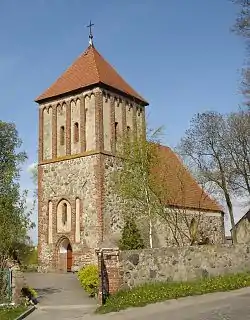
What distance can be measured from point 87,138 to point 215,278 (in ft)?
41.6

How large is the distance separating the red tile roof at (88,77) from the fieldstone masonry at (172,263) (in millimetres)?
13251

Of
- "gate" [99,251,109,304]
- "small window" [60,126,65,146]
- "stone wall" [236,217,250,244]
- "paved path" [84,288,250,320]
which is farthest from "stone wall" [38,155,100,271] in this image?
"stone wall" [236,217,250,244]

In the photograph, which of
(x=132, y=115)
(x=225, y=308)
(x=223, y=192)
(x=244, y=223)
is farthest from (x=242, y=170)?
(x=225, y=308)

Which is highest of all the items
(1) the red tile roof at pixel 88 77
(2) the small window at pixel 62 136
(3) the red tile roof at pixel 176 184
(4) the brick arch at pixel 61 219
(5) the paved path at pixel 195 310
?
(1) the red tile roof at pixel 88 77

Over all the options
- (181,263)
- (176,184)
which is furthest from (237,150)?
(181,263)

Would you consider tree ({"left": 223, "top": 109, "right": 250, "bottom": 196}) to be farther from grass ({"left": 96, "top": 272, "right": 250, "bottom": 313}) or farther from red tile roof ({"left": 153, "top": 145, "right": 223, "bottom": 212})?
grass ({"left": 96, "top": 272, "right": 250, "bottom": 313})

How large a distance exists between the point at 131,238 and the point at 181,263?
23.8 ft

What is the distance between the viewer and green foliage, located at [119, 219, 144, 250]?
24853mm

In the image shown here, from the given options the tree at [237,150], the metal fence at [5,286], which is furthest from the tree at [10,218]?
the tree at [237,150]

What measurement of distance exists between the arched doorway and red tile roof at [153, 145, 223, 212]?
6.74 meters

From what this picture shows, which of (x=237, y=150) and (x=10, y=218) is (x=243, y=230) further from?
(x=10, y=218)

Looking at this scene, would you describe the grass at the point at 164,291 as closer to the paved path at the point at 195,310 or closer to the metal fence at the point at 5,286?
the paved path at the point at 195,310

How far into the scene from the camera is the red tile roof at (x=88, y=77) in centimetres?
2886

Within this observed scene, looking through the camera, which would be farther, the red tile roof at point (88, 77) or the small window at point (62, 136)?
the small window at point (62, 136)
